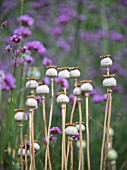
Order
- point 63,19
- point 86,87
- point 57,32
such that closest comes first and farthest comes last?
point 86,87, point 63,19, point 57,32

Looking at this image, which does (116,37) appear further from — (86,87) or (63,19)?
(86,87)

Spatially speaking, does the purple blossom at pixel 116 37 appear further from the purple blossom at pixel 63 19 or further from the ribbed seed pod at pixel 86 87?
the ribbed seed pod at pixel 86 87

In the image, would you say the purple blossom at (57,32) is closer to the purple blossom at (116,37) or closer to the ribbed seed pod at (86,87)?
the purple blossom at (116,37)

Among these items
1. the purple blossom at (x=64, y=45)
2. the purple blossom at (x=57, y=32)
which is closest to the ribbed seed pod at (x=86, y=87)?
the purple blossom at (x=64, y=45)

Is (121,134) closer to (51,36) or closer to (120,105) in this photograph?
(120,105)

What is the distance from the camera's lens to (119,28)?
130 inches

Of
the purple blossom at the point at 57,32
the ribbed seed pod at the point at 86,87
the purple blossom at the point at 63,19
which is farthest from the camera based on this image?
the purple blossom at the point at 57,32

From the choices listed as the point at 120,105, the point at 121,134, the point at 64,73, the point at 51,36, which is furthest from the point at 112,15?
the point at 64,73

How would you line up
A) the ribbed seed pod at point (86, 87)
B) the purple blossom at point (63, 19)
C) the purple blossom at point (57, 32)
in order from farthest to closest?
the purple blossom at point (57, 32) < the purple blossom at point (63, 19) < the ribbed seed pod at point (86, 87)

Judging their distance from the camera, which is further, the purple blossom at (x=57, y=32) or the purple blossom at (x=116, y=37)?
the purple blossom at (x=57, y=32)

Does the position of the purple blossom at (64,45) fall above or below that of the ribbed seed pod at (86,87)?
above

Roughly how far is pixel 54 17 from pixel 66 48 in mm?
494

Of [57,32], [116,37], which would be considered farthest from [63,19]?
[116,37]

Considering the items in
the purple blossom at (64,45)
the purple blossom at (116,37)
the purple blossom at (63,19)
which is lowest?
the purple blossom at (64,45)
